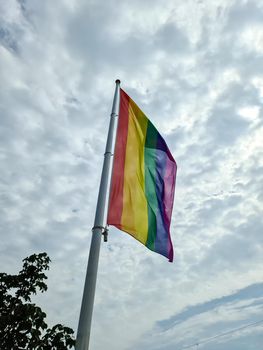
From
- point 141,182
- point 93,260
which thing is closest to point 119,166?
point 141,182

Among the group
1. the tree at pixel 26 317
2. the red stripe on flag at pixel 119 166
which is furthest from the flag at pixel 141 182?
the tree at pixel 26 317

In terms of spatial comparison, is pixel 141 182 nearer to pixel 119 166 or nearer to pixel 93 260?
pixel 119 166

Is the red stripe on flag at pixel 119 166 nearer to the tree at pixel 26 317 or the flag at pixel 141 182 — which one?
the flag at pixel 141 182

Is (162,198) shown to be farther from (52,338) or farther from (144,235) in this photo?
(52,338)

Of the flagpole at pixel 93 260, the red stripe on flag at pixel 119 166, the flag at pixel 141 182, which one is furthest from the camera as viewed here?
the flag at pixel 141 182

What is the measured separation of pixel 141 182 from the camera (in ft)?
34.6

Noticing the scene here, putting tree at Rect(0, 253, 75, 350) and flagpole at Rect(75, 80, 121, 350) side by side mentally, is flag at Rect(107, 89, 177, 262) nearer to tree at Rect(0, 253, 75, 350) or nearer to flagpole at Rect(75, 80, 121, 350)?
flagpole at Rect(75, 80, 121, 350)

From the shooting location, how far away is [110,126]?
34.9ft

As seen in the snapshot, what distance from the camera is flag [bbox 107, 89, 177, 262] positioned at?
9.52 meters

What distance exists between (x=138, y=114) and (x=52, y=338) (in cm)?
1160

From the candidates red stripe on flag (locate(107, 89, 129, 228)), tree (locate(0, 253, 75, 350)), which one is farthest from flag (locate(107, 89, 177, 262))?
tree (locate(0, 253, 75, 350))

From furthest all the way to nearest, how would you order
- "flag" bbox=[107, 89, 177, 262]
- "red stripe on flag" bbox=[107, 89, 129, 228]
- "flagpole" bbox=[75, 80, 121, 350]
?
"flag" bbox=[107, 89, 177, 262], "red stripe on flag" bbox=[107, 89, 129, 228], "flagpole" bbox=[75, 80, 121, 350]

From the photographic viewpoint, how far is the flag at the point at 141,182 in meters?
9.52

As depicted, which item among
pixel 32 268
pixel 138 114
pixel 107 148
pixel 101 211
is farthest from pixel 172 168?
pixel 32 268
